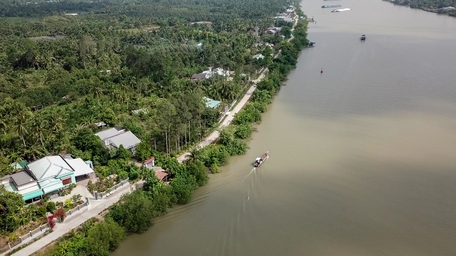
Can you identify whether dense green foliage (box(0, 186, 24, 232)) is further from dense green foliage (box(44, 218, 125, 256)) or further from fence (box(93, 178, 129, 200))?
fence (box(93, 178, 129, 200))

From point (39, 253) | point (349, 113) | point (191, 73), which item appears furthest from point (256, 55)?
point (39, 253)

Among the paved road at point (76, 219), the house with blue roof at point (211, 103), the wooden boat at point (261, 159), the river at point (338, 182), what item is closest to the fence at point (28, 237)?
the paved road at point (76, 219)

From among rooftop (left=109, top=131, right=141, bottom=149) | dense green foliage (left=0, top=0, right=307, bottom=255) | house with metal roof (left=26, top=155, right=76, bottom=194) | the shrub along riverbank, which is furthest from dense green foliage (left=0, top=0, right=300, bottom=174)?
the shrub along riverbank

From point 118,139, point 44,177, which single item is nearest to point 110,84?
point 118,139

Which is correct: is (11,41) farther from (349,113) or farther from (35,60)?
(349,113)

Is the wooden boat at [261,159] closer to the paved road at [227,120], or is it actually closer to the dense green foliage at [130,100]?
the dense green foliage at [130,100]
